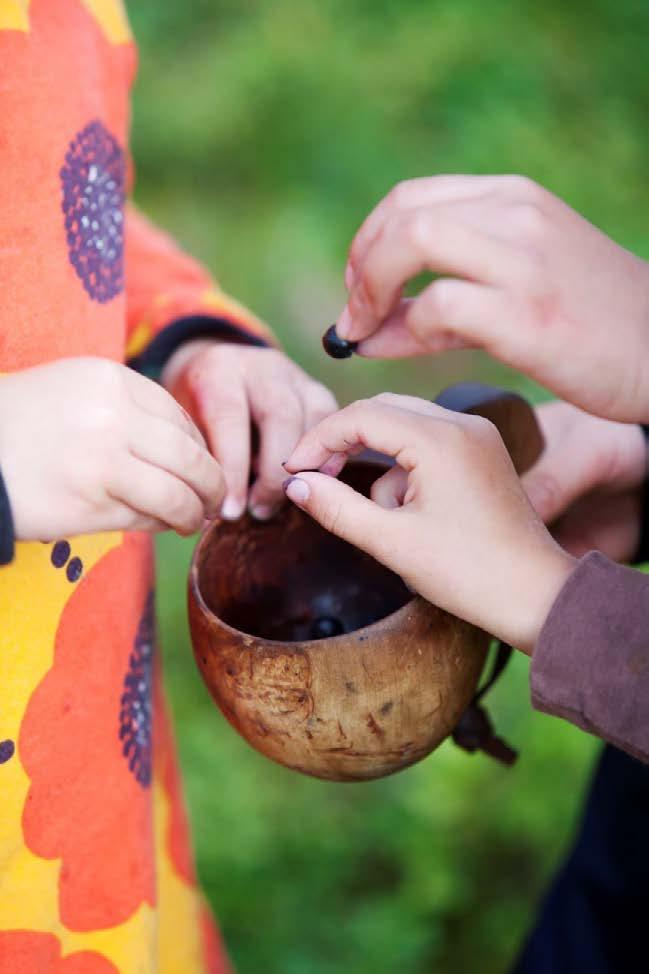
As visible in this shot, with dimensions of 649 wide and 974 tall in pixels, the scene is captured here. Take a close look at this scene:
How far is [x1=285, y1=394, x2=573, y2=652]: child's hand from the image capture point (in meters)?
0.52

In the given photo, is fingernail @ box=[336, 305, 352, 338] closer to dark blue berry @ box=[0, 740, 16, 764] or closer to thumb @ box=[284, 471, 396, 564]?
thumb @ box=[284, 471, 396, 564]

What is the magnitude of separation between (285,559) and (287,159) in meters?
1.53

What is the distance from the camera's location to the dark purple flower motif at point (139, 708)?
2.13 feet

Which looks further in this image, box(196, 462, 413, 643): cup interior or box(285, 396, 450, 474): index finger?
box(196, 462, 413, 643): cup interior

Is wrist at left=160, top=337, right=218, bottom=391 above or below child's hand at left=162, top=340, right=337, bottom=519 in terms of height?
below

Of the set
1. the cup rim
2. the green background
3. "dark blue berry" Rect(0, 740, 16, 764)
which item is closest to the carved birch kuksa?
the cup rim

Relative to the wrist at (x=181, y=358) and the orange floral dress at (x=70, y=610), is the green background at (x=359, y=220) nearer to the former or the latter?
the orange floral dress at (x=70, y=610)

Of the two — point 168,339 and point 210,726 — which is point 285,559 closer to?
point 168,339

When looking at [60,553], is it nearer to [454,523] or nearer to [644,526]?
[454,523]

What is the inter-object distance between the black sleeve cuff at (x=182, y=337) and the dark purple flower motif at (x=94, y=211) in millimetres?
125

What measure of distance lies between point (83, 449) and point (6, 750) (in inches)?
7.1

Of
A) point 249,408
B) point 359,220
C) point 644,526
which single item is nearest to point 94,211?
point 249,408

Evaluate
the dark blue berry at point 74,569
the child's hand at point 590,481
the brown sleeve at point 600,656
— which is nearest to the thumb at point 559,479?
the child's hand at point 590,481

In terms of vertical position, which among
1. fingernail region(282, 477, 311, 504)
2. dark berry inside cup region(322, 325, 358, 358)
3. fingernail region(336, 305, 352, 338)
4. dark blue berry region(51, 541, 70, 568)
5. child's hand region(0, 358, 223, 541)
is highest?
fingernail region(336, 305, 352, 338)
